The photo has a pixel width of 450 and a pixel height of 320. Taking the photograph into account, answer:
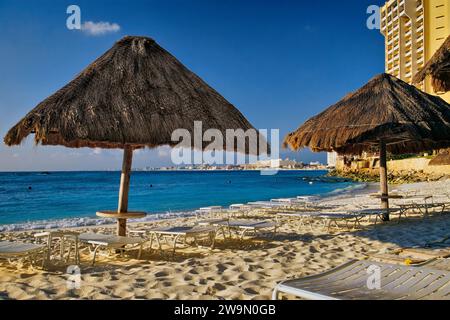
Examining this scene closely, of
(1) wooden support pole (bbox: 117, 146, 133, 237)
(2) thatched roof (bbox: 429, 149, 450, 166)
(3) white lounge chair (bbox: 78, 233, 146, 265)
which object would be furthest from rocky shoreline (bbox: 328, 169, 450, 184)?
(3) white lounge chair (bbox: 78, 233, 146, 265)

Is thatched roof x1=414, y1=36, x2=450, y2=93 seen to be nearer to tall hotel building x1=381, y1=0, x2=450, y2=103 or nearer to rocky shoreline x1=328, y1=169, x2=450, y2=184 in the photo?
rocky shoreline x1=328, y1=169, x2=450, y2=184

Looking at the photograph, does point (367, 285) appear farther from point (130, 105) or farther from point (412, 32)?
point (412, 32)

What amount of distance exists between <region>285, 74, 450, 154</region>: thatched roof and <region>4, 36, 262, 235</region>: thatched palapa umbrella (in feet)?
8.81

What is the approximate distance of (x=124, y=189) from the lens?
18.1ft

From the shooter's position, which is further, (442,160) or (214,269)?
(442,160)

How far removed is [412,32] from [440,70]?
52000mm

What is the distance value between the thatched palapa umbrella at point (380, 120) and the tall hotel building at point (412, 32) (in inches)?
1502

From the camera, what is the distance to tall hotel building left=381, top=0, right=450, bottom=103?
155 feet

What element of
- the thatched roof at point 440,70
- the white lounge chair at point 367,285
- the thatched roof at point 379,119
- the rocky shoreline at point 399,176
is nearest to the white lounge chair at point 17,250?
the white lounge chair at point 367,285

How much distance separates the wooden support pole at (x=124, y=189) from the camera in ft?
17.9

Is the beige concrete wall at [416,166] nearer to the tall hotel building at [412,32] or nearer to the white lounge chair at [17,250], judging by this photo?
the tall hotel building at [412,32]

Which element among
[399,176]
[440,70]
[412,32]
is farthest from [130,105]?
[412,32]
